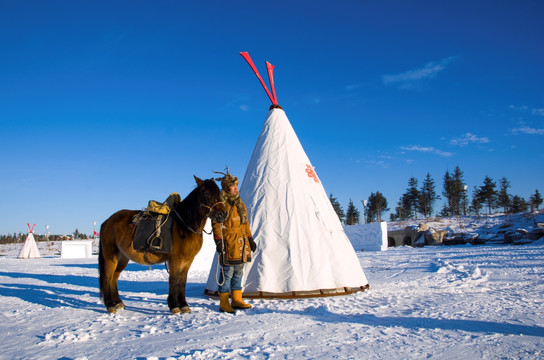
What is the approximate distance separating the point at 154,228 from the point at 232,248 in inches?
46.3

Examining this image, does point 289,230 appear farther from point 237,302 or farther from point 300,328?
point 300,328

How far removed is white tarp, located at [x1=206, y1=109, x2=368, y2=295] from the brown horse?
50.6 inches

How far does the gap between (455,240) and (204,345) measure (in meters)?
29.1

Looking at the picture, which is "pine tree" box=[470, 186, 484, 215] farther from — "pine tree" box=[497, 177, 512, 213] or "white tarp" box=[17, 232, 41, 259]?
"white tarp" box=[17, 232, 41, 259]

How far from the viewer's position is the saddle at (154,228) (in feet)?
16.2

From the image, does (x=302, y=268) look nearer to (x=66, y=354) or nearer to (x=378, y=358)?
(x=378, y=358)

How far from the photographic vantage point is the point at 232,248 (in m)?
5.06

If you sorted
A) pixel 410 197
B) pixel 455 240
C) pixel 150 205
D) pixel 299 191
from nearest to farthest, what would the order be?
pixel 150 205 < pixel 299 191 < pixel 455 240 < pixel 410 197

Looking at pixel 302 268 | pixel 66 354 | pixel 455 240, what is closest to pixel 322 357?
pixel 66 354

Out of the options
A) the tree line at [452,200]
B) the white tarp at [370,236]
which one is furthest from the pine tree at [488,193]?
the white tarp at [370,236]

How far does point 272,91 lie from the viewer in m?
7.98

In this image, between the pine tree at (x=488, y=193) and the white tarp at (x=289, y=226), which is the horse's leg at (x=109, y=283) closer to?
the white tarp at (x=289, y=226)

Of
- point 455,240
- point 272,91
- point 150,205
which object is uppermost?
point 272,91

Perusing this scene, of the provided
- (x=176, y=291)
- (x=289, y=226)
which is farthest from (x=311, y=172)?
(x=176, y=291)
